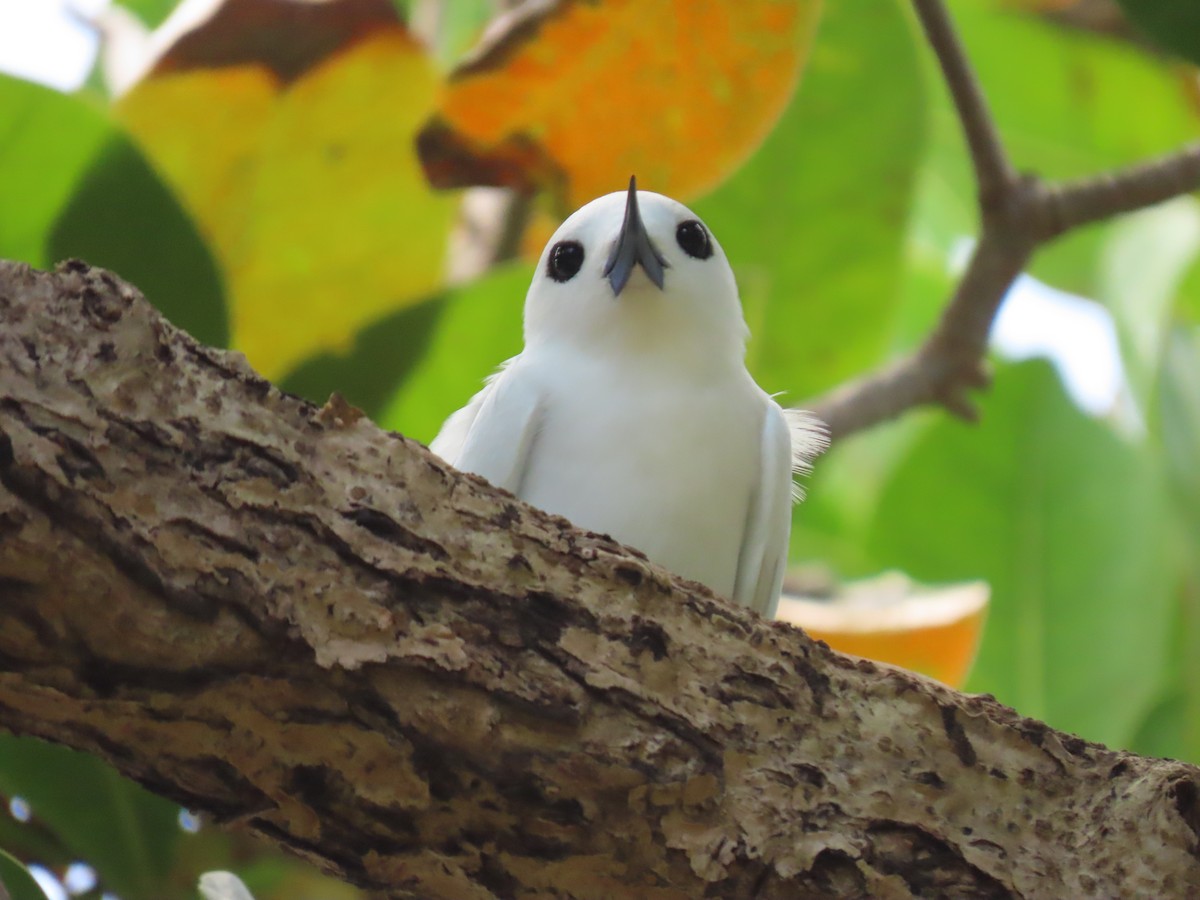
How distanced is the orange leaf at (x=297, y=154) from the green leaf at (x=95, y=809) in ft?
2.08

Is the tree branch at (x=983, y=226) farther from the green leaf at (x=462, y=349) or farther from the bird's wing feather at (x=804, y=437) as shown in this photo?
the green leaf at (x=462, y=349)

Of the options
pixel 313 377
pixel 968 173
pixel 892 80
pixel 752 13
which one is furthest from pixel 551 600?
pixel 968 173

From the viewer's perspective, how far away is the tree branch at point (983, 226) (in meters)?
2.01

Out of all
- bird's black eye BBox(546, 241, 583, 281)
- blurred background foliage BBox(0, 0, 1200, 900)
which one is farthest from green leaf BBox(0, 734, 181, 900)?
bird's black eye BBox(546, 241, 583, 281)

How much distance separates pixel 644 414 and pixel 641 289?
154mm

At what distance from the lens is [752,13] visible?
1.98m

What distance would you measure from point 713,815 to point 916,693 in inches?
8.3

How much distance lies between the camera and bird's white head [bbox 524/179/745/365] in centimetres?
163

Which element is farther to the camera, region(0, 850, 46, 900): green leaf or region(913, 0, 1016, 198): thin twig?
region(913, 0, 1016, 198): thin twig

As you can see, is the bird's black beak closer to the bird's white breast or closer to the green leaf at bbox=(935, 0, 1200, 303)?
the bird's white breast

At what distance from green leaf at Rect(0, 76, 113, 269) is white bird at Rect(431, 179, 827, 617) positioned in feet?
1.83

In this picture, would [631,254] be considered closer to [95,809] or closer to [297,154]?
[297,154]

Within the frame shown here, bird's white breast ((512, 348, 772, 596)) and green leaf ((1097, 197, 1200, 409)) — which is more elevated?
green leaf ((1097, 197, 1200, 409))

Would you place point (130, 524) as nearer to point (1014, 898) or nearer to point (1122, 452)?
point (1014, 898)
